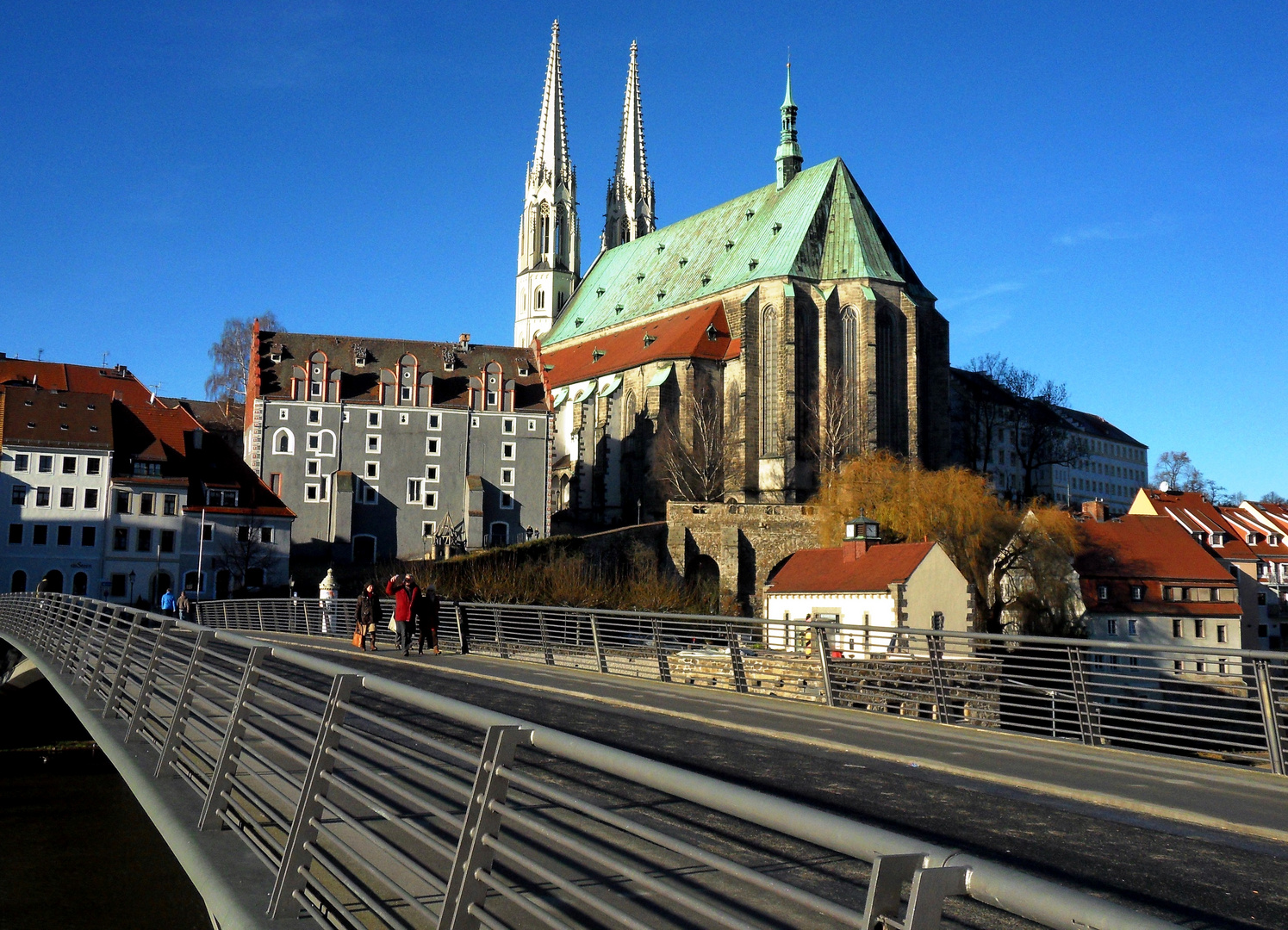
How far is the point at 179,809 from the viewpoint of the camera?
25.7ft

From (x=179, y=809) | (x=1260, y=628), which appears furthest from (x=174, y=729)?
(x=1260, y=628)

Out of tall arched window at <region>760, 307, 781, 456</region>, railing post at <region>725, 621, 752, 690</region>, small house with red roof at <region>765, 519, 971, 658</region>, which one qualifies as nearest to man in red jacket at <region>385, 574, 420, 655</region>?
railing post at <region>725, 621, 752, 690</region>

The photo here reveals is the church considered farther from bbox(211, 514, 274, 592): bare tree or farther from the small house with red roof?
the small house with red roof

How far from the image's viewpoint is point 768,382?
260 ft

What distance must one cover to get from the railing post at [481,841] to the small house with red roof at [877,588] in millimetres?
39306

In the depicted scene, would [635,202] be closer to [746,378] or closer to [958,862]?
[746,378]

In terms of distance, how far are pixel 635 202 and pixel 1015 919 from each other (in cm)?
10895

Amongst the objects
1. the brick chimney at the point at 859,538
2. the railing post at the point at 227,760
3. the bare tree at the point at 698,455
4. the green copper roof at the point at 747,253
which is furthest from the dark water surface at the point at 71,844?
the green copper roof at the point at 747,253

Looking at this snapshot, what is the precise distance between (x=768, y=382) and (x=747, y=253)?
1385 centimetres

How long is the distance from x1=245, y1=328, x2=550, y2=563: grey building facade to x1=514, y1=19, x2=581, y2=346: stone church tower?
30001 millimetres

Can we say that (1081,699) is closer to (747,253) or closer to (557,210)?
(747,253)

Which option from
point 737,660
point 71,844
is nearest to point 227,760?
point 737,660

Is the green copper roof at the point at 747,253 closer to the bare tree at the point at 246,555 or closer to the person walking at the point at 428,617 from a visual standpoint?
the bare tree at the point at 246,555

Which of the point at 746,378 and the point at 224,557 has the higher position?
the point at 746,378
